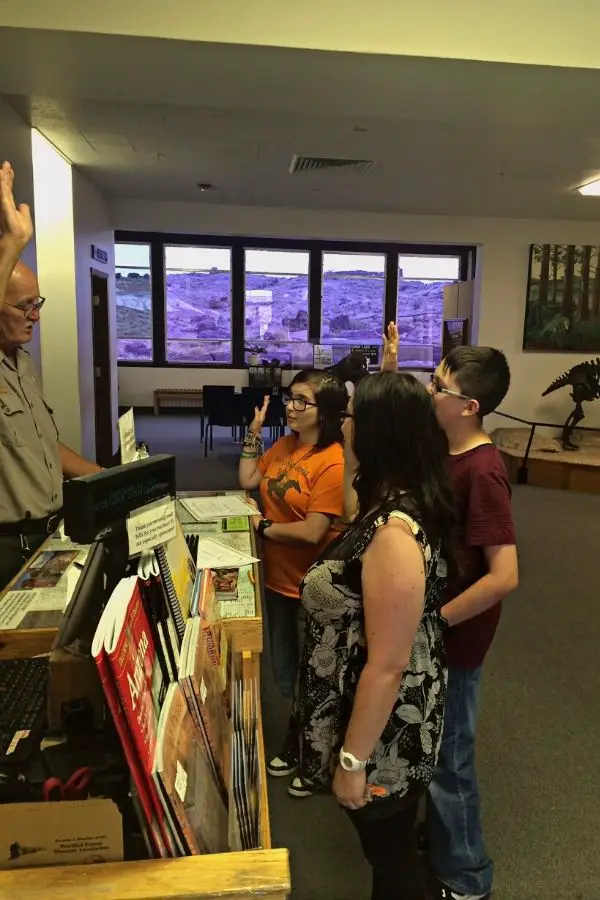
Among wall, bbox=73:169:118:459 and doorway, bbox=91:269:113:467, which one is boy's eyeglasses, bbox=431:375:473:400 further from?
doorway, bbox=91:269:113:467

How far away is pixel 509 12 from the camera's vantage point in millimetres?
2980

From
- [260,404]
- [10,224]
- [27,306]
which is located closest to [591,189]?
[260,404]

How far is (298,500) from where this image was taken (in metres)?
2.09

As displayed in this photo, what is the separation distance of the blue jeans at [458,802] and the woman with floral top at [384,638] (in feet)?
0.95

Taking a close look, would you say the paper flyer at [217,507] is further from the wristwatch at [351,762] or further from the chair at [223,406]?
the chair at [223,406]

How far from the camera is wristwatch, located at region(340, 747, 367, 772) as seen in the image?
46.8 inches

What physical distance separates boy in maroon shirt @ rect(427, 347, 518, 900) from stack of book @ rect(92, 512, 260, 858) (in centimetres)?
64

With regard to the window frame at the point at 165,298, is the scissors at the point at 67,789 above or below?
below

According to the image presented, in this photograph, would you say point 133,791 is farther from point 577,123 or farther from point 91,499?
point 577,123

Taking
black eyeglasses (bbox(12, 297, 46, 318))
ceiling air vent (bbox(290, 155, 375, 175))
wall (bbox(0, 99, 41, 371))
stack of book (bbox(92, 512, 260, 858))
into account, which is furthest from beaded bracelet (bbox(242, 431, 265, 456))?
ceiling air vent (bbox(290, 155, 375, 175))

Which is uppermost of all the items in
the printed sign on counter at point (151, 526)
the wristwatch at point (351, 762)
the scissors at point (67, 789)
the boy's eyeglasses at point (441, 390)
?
the boy's eyeglasses at point (441, 390)

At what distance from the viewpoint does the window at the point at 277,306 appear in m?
12.0

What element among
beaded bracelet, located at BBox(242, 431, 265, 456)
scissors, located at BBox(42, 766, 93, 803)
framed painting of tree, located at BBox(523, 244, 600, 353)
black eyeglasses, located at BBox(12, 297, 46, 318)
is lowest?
scissors, located at BBox(42, 766, 93, 803)

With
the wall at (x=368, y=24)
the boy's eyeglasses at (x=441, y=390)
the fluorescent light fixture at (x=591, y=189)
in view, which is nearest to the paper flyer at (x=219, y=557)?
the boy's eyeglasses at (x=441, y=390)
